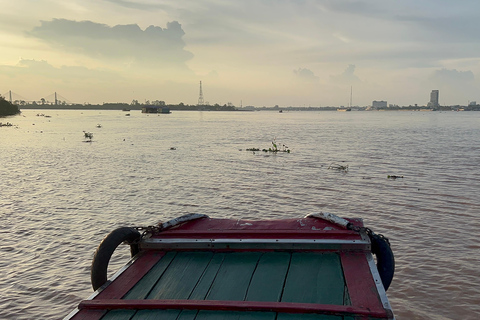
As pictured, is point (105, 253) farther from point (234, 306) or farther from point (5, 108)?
point (5, 108)

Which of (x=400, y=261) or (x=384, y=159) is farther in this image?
(x=384, y=159)

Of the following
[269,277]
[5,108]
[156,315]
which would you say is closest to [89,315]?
[156,315]

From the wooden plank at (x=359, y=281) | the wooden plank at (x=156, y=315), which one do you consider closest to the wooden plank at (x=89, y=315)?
the wooden plank at (x=156, y=315)

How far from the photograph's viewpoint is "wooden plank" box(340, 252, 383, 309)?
315cm

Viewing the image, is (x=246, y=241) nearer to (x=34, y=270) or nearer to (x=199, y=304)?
(x=199, y=304)

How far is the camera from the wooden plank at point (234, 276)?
338 cm

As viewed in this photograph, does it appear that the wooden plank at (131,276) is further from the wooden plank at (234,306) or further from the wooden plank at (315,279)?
the wooden plank at (315,279)

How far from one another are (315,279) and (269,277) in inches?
16.6

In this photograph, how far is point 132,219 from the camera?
10.7 m

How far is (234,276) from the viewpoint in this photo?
12.0ft

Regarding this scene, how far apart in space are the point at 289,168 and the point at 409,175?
566 centimetres

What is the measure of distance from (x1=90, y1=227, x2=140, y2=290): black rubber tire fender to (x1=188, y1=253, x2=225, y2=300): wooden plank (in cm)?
100

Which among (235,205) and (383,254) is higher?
(383,254)

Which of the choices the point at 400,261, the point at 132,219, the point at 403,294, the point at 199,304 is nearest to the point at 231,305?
the point at 199,304
